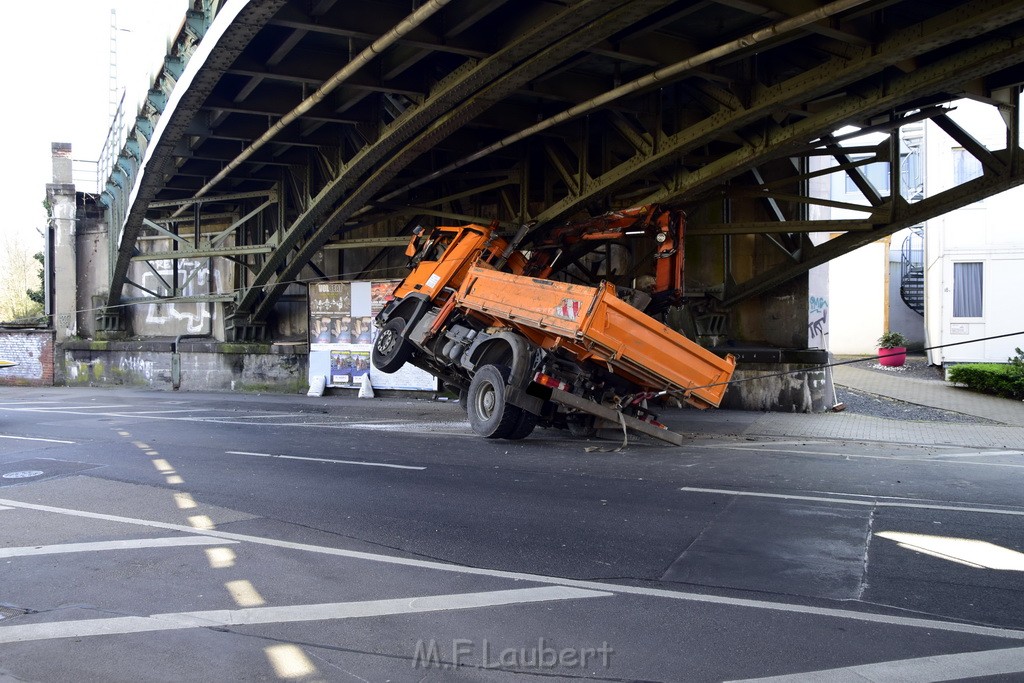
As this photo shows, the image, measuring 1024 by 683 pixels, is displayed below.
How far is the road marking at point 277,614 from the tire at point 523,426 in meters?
7.05

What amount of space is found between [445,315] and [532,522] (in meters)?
7.11

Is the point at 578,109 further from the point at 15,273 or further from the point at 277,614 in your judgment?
the point at 15,273

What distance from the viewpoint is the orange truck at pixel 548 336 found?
11562 mm

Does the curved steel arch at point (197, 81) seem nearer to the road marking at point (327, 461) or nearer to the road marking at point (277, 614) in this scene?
the road marking at point (327, 461)

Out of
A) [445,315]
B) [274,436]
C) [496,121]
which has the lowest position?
[274,436]

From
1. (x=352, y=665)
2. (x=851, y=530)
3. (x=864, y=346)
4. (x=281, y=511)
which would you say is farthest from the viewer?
(x=864, y=346)

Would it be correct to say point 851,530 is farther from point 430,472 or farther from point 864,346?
point 864,346

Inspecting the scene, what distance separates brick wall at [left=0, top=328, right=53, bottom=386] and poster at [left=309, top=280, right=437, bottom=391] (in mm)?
11084

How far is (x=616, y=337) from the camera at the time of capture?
37.4ft

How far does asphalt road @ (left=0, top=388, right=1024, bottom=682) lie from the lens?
445 centimetres

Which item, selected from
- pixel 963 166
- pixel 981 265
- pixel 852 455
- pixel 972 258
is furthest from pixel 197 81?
pixel 963 166

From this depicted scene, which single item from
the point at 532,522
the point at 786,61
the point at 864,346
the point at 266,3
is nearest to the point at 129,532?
the point at 532,522

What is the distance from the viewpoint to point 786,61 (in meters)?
13.4

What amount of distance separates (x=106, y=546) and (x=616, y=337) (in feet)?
22.0
